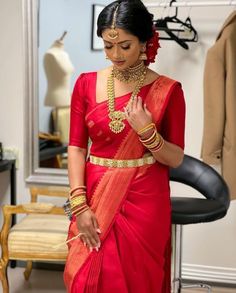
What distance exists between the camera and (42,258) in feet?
7.99

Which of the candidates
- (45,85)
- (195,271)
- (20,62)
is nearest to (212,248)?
(195,271)

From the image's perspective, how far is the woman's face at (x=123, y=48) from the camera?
1.24m

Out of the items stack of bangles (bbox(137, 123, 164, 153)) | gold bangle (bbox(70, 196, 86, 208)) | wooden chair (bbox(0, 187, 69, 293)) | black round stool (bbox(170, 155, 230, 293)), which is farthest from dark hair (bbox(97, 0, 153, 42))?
wooden chair (bbox(0, 187, 69, 293))

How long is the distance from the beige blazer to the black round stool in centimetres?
40

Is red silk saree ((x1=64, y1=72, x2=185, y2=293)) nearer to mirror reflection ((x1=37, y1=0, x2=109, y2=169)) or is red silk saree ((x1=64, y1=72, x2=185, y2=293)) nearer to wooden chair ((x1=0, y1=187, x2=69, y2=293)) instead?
wooden chair ((x1=0, y1=187, x2=69, y2=293))

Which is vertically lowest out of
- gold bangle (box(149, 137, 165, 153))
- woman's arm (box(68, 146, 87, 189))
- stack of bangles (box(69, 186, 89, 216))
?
stack of bangles (box(69, 186, 89, 216))

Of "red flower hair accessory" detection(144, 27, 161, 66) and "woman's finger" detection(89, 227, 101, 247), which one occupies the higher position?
"red flower hair accessory" detection(144, 27, 161, 66)

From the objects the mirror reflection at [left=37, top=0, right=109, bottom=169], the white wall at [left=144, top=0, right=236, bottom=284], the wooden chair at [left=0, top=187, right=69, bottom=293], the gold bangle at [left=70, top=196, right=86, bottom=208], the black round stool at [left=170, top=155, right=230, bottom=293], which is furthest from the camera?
the mirror reflection at [left=37, top=0, right=109, bottom=169]

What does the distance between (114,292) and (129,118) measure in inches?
18.7

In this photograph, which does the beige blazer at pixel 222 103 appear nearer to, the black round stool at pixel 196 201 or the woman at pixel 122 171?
the black round stool at pixel 196 201

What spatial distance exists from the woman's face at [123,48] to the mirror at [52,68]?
1.56 m

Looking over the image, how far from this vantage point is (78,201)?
1.34m

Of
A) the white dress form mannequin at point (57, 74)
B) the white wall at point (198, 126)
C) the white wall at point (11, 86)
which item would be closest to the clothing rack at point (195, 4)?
the white wall at point (198, 126)

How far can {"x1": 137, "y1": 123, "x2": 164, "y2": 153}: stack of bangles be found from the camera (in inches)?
49.1
